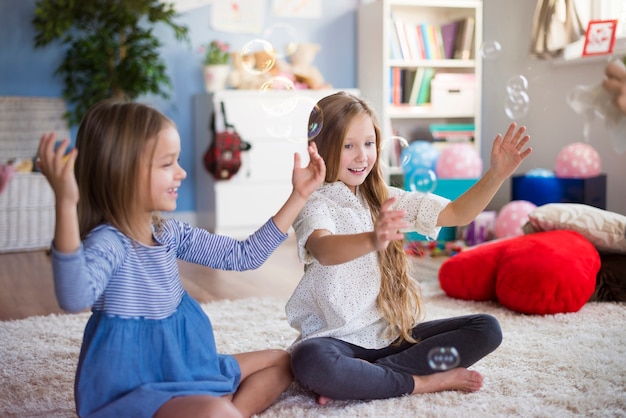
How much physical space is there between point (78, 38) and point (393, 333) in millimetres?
3083

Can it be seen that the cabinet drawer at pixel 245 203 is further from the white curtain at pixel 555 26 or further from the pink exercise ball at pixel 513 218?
the white curtain at pixel 555 26

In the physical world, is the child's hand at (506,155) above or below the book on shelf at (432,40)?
below

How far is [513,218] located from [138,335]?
239 centimetres

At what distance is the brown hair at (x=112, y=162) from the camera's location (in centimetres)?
113

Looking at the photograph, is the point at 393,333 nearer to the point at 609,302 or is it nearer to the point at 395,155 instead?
the point at 609,302

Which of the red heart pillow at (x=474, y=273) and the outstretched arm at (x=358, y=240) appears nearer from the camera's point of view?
the outstretched arm at (x=358, y=240)

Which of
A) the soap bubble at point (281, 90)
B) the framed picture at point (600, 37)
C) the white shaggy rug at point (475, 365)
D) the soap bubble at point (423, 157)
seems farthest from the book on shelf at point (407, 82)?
the framed picture at point (600, 37)

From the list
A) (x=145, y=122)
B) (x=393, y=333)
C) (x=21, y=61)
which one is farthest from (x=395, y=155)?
(x=145, y=122)

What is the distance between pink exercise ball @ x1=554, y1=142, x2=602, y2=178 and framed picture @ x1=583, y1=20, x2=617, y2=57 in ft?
4.05

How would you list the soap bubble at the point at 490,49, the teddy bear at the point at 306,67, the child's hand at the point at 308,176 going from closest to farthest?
the child's hand at the point at 308,176
the soap bubble at the point at 490,49
the teddy bear at the point at 306,67

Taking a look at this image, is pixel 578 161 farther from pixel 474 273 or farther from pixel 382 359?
pixel 382 359

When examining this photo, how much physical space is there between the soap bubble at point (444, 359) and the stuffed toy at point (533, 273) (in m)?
0.82

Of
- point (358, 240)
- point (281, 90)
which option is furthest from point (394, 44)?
point (358, 240)

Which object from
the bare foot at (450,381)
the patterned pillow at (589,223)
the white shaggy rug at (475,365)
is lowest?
the white shaggy rug at (475,365)
